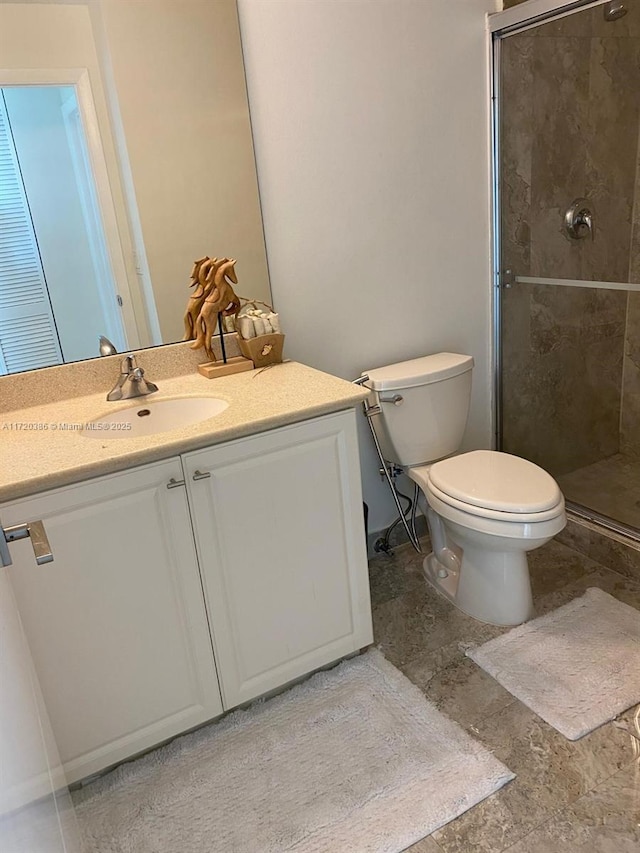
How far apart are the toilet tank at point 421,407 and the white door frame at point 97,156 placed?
0.80m

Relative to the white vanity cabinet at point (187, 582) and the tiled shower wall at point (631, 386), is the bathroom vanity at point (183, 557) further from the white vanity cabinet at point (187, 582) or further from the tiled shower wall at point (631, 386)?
the tiled shower wall at point (631, 386)

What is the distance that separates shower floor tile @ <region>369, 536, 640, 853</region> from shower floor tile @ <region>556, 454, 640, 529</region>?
0.25 meters

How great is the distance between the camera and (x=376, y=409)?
2.18 meters

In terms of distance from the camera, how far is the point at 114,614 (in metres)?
1.54

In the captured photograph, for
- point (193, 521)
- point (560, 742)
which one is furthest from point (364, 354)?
point (560, 742)

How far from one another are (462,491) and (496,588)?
1.11 feet

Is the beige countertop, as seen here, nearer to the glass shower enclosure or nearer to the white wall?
the white wall

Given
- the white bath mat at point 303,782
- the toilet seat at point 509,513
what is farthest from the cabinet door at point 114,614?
the toilet seat at point 509,513

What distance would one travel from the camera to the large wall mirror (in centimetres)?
172

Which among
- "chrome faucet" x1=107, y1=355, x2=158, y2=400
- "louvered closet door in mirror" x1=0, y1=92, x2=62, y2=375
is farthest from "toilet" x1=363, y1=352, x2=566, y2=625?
"louvered closet door in mirror" x1=0, y1=92, x2=62, y2=375

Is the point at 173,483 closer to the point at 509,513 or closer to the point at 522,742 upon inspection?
the point at 509,513

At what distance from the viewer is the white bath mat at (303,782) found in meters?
1.48

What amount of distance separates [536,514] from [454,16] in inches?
65.6

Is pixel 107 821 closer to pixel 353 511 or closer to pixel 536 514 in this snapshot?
pixel 353 511
